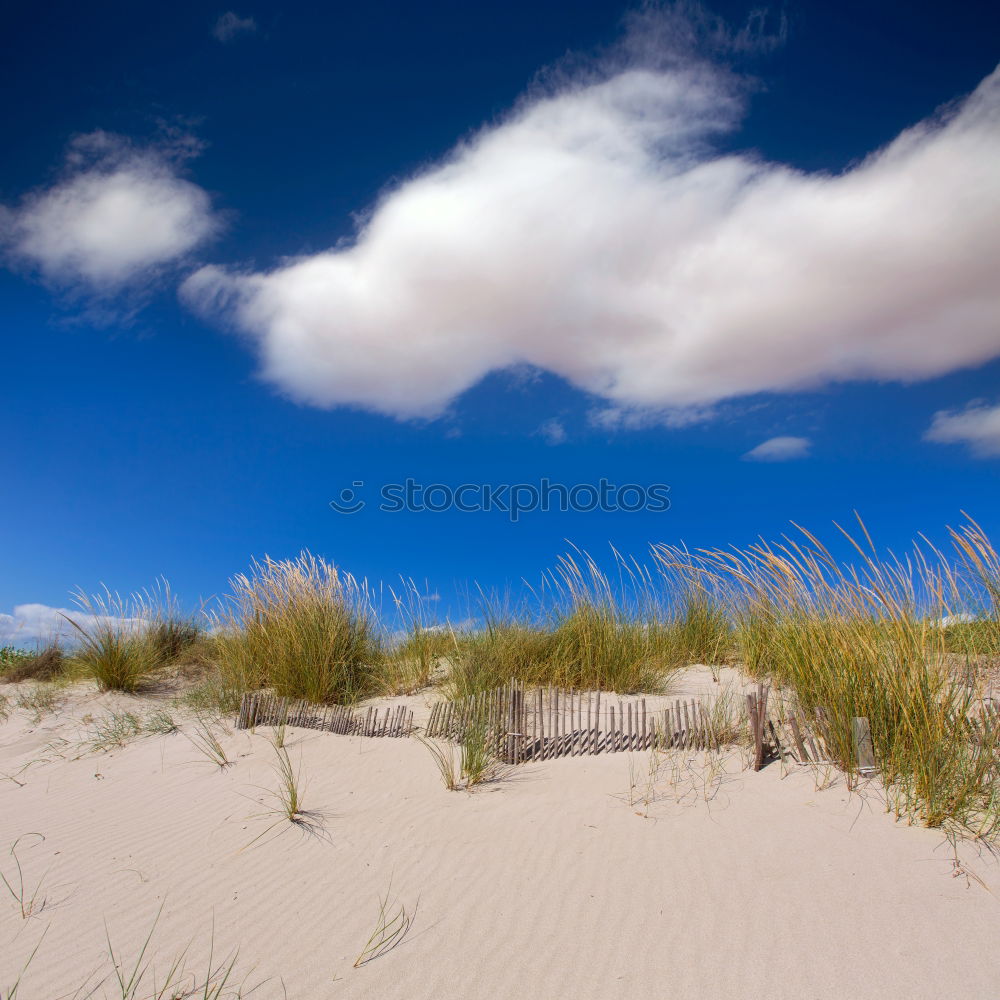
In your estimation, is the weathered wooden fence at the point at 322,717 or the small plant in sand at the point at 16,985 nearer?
the small plant in sand at the point at 16,985

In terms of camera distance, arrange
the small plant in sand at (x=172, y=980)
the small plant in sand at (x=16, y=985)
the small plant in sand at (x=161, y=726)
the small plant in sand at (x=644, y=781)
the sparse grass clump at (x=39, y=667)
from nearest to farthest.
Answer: the small plant in sand at (x=172, y=980) → the small plant in sand at (x=16, y=985) → the small plant in sand at (x=644, y=781) → the small plant in sand at (x=161, y=726) → the sparse grass clump at (x=39, y=667)

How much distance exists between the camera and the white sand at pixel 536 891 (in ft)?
9.43

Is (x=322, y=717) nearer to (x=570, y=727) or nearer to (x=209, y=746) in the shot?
(x=209, y=746)

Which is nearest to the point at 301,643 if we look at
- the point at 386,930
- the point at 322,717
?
the point at 322,717

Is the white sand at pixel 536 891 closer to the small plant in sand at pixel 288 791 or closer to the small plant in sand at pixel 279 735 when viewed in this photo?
the small plant in sand at pixel 288 791

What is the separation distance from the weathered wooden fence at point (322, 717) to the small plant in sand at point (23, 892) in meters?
Answer: 2.63

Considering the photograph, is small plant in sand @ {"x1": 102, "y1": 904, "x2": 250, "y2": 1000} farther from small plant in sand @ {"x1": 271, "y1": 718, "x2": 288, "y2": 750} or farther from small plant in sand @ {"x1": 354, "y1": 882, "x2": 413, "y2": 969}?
small plant in sand @ {"x1": 271, "y1": 718, "x2": 288, "y2": 750}

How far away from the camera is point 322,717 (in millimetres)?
6766

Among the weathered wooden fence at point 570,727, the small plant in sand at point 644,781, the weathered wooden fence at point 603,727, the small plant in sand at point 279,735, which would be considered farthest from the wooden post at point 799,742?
the small plant in sand at point 279,735

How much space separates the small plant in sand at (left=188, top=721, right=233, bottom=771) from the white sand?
757mm

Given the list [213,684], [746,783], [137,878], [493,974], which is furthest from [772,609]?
[213,684]

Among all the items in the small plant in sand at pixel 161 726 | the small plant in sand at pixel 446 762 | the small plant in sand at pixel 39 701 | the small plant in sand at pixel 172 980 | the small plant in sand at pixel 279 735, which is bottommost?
the small plant in sand at pixel 172 980

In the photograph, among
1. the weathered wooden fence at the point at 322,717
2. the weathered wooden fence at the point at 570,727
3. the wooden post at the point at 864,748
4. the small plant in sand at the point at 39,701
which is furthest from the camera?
the small plant in sand at the point at 39,701

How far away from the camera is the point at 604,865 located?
3.69 m
